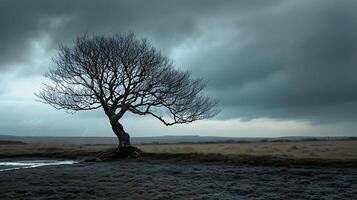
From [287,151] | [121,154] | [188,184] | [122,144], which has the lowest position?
[188,184]

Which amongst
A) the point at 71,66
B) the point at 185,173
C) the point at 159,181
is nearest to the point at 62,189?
the point at 159,181

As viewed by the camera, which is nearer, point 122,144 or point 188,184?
point 188,184

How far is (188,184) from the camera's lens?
2114 centimetres

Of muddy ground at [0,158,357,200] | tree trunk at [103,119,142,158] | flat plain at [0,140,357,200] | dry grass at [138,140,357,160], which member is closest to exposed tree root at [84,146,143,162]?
tree trunk at [103,119,142,158]

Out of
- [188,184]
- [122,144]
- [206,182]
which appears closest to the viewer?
[188,184]

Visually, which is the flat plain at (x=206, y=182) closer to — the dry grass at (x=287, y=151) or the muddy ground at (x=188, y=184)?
the muddy ground at (x=188, y=184)

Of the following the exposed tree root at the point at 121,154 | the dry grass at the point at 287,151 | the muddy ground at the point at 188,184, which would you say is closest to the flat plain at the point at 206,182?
the muddy ground at the point at 188,184

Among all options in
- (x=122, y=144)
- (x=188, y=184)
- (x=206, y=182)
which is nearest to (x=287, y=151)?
(x=122, y=144)

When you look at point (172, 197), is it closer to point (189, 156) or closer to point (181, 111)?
point (189, 156)

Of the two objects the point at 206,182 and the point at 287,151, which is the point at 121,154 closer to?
the point at 287,151

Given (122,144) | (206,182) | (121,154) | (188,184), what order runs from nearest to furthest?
(188,184)
(206,182)
(121,154)
(122,144)

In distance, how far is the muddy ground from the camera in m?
17.6

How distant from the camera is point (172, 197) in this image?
17031 millimetres

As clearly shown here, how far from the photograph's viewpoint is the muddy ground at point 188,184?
57.6 feet
